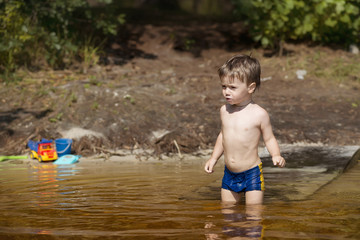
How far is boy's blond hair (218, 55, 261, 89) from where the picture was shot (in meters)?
4.39

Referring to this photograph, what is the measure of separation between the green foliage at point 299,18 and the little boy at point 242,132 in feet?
23.8

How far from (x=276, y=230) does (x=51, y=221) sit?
1520 mm

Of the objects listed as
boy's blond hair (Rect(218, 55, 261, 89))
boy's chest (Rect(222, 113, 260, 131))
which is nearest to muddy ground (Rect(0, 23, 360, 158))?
boy's chest (Rect(222, 113, 260, 131))

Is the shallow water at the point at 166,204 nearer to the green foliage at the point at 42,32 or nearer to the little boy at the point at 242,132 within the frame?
the little boy at the point at 242,132

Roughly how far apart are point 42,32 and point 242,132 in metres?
7.19

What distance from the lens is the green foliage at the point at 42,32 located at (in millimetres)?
10289

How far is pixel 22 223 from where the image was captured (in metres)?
3.65

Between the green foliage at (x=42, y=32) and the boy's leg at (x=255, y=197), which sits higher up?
the green foliage at (x=42, y=32)

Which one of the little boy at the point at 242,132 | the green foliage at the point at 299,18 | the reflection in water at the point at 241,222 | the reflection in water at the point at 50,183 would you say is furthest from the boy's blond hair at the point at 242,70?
the green foliage at the point at 299,18

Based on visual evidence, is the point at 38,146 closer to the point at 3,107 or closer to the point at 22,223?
the point at 3,107

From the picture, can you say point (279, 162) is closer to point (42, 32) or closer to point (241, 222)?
point (241, 222)

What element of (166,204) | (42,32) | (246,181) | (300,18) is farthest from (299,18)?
(166,204)

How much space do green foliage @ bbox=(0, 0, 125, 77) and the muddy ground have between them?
1.34 feet

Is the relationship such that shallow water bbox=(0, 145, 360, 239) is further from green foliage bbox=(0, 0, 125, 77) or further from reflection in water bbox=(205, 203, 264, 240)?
green foliage bbox=(0, 0, 125, 77)
